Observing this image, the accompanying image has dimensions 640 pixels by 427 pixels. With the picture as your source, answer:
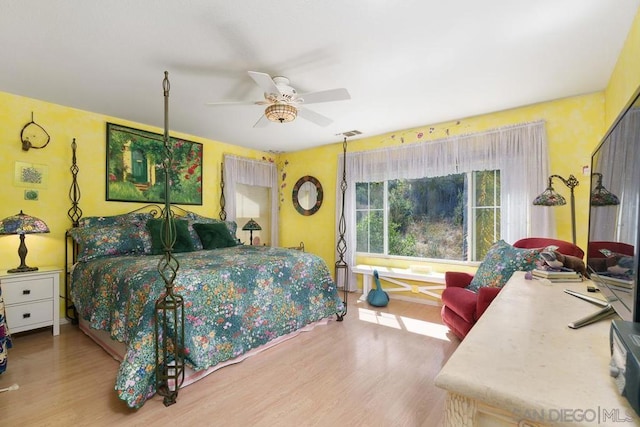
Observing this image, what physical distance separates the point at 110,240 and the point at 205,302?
5.59 feet

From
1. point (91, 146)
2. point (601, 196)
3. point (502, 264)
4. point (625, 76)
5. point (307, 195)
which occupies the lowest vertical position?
point (502, 264)

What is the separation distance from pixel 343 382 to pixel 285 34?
251cm

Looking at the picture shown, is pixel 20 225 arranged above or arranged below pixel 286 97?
below

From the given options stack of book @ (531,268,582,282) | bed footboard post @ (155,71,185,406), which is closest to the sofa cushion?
stack of book @ (531,268,582,282)

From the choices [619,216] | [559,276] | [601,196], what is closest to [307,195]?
[559,276]

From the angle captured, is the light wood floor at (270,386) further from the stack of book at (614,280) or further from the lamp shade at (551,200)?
the lamp shade at (551,200)

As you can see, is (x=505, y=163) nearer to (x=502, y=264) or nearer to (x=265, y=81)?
(x=502, y=264)

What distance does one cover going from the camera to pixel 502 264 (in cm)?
245

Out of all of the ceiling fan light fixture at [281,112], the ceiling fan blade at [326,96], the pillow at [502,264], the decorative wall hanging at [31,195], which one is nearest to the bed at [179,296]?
the decorative wall hanging at [31,195]

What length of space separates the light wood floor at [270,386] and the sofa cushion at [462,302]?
425 millimetres

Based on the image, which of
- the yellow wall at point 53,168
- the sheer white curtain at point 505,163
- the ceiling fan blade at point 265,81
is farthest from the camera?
the sheer white curtain at point 505,163

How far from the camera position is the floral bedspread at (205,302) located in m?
1.90

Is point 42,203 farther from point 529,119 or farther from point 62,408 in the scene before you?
point 529,119

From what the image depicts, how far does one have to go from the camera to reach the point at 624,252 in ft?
3.04
